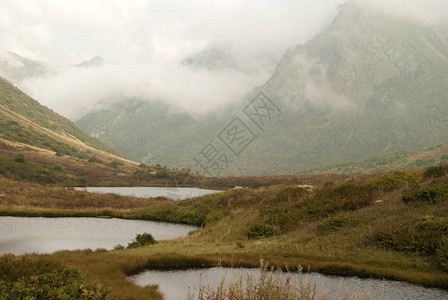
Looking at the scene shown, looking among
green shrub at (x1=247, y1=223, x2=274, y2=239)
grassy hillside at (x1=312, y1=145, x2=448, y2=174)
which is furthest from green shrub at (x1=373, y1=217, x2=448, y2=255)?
grassy hillside at (x1=312, y1=145, x2=448, y2=174)

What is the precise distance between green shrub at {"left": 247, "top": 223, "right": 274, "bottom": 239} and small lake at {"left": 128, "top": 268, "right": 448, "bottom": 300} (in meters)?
8.92

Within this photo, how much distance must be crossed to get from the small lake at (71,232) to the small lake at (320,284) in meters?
11.5

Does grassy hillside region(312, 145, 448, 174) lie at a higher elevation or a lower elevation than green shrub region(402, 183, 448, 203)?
higher

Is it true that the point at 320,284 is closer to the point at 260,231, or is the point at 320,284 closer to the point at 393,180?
the point at 260,231

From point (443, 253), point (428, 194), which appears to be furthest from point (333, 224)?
point (443, 253)

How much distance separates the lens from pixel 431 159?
13912cm

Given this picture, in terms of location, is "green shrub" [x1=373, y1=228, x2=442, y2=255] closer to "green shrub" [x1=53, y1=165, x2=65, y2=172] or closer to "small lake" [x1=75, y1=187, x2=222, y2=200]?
"small lake" [x1=75, y1=187, x2=222, y2=200]

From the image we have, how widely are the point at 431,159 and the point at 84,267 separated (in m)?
156

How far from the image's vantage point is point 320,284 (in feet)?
46.8

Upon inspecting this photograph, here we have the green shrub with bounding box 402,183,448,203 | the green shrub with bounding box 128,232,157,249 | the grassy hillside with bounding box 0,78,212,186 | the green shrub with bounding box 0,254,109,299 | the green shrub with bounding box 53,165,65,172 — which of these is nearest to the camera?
the green shrub with bounding box 0,254,109,299

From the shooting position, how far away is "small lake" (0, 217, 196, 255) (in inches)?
1006

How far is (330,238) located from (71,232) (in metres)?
24.6

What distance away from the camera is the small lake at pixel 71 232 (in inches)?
1006

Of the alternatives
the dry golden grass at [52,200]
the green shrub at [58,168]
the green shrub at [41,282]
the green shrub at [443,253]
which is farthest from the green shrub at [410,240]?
the green shrub at [58,168]
